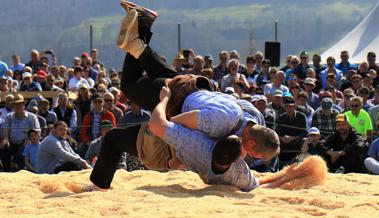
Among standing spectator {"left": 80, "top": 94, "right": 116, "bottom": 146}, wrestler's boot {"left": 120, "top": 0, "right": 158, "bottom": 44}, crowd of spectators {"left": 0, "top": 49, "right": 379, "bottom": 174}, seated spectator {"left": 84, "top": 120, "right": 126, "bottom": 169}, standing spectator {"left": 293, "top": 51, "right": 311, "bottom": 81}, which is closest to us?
wrestler's boot {"left": 120, "top": 0, "right": 158, "bottom": 44}

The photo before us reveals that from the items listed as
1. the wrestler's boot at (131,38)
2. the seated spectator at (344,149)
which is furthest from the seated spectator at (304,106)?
the wrestler's boot at (131,38)

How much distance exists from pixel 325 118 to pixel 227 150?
577cm

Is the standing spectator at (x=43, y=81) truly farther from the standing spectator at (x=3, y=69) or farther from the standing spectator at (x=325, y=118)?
the standing spectator at (x=325, y=118)

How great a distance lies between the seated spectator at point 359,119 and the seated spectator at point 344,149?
805mm

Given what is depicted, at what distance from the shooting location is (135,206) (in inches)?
282

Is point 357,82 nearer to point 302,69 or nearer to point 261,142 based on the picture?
point 302,69

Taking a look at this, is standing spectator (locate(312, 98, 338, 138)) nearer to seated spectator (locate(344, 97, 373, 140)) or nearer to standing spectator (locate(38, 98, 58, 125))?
seated spectator (locate(344, 97, 373, 140))

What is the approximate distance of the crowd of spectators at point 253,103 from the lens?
12164 mm

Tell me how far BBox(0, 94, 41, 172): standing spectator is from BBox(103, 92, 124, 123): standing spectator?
1006mm

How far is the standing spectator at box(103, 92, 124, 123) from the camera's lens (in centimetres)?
1373

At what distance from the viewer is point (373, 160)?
37.8 feet

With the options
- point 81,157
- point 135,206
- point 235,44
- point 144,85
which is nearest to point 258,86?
point 81,157

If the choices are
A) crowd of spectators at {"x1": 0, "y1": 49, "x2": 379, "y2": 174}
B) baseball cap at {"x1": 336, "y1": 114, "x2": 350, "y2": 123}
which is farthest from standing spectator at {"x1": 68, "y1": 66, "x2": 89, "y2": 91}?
baseball cap at {"x1": 336, "y1": 114, "x2": 350, "y2": 123}

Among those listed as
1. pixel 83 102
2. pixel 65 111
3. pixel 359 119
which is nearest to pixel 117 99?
pixel 83 102
